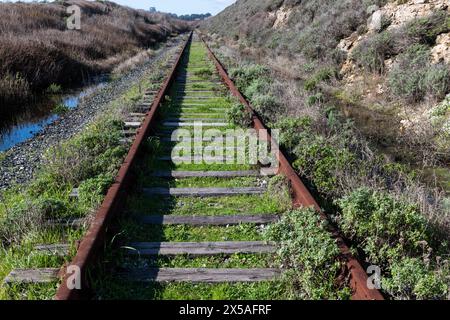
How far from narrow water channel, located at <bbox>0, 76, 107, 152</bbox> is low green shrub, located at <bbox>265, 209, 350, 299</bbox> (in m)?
5.77

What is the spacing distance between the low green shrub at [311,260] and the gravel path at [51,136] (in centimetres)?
362

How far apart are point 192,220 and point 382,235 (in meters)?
1.84

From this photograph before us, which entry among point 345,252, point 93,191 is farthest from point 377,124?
point 93,191

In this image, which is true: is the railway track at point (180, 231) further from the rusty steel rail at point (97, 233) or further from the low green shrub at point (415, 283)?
the low green shrub at point (415, 283)

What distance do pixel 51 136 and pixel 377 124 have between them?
6382mm

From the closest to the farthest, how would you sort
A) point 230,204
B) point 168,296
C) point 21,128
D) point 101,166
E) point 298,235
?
point 168,296 < point 298,235 < point 230,204 < point 101,166 < point 21,128

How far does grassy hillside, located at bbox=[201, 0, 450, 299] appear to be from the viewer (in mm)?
3566

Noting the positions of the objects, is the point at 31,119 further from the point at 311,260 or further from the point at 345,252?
the point at 345,252

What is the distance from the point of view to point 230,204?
4.65m

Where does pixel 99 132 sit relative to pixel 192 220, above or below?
above

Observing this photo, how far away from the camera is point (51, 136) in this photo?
Result: 759 cm

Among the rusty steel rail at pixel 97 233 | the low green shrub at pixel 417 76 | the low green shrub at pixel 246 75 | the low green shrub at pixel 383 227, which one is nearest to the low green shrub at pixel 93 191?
the rusty steel rail at pixel 97 233

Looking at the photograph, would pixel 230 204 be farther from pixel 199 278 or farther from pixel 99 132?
pixel 99 132
